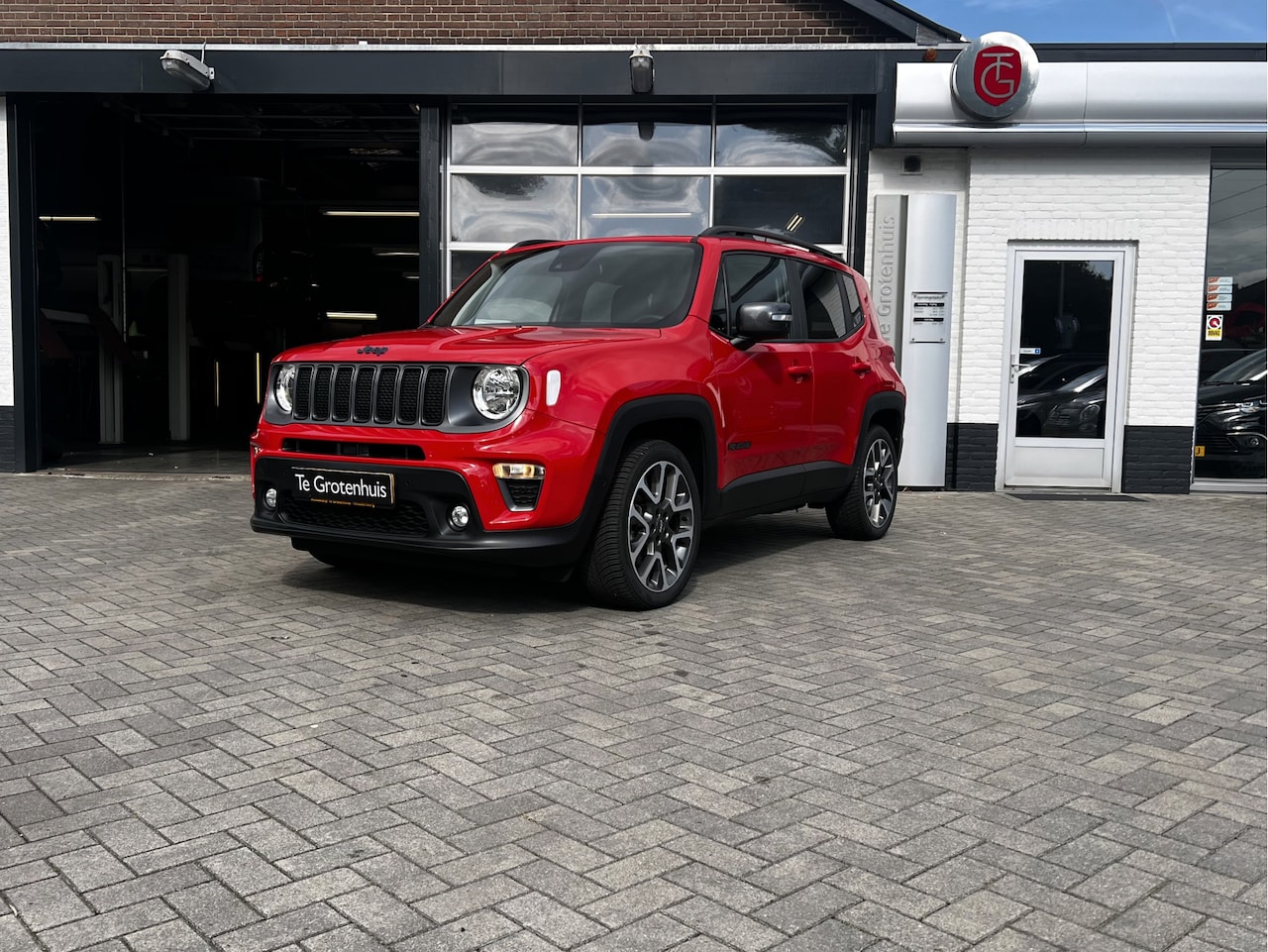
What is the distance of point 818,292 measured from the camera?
7.40 metres

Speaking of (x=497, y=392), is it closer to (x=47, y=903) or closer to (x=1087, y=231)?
(x=47, y=903)

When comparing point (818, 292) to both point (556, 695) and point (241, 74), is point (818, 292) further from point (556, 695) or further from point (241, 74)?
point (241, 74)

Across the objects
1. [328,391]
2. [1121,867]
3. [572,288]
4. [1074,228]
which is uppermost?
[1074,228]

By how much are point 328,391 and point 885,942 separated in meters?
3.94

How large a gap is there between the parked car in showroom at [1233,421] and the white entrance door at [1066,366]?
0.92 meters

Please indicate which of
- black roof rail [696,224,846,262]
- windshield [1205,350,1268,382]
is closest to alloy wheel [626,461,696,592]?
black roof rail [696,224,846,262]

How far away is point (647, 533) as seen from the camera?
18.4 feet

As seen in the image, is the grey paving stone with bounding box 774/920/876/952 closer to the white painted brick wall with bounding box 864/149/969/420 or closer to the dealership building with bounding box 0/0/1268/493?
the dealership building with bounding box 0/0/1268/493

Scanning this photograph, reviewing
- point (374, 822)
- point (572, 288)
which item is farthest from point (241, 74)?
point (374, 822)

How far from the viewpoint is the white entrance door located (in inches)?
451

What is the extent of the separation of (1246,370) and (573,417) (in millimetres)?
9133

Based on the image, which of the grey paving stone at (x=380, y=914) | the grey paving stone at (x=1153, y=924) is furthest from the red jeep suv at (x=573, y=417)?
the grey paving stone at (x=1153, y=924)

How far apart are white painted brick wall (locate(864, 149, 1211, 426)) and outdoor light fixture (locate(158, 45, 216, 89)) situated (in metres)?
6.58

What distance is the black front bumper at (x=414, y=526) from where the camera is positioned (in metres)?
5.10
